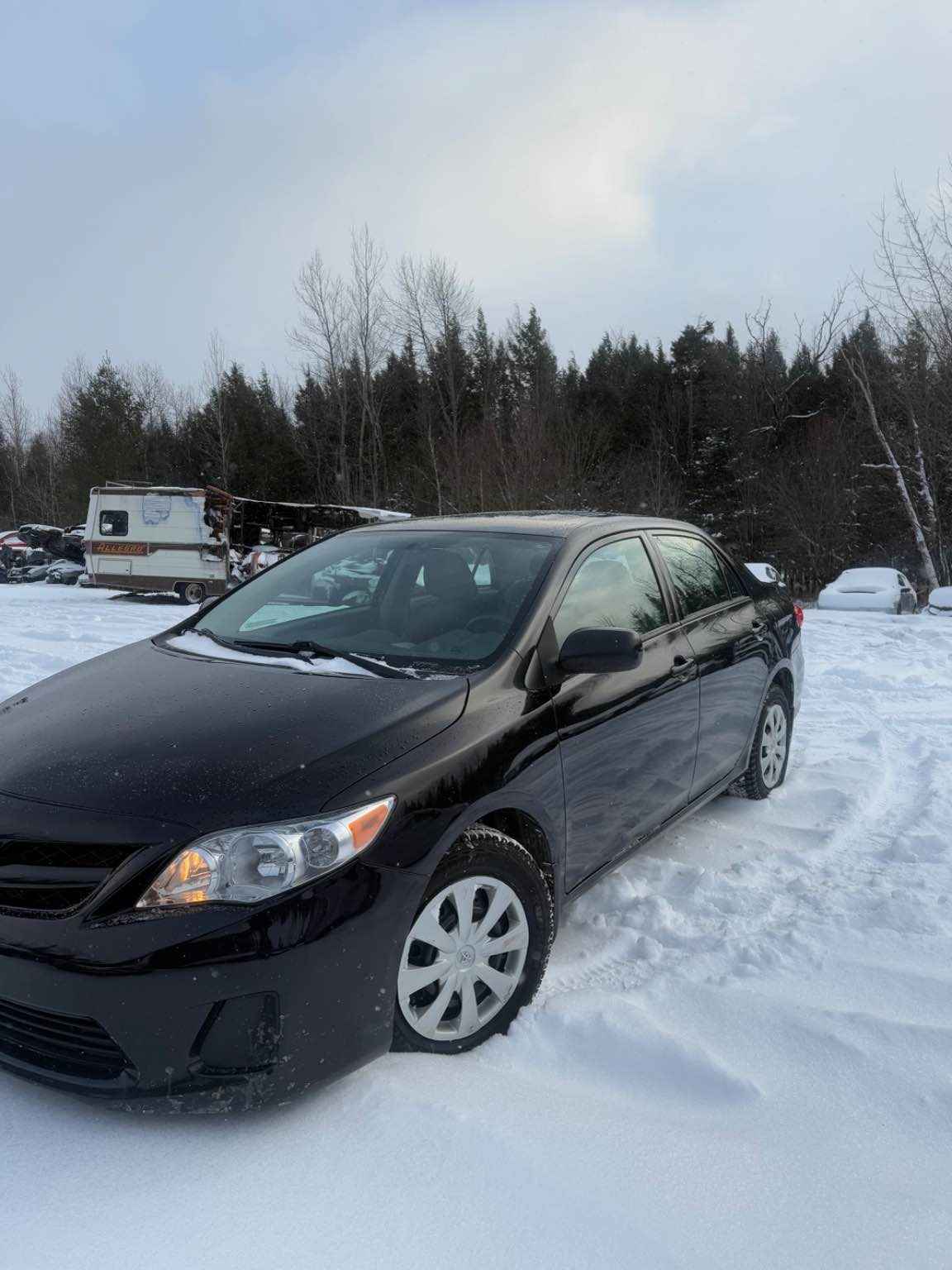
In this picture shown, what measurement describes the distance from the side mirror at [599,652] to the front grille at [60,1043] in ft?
5.38

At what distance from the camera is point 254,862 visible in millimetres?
2064

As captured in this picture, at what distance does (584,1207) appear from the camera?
1.93m

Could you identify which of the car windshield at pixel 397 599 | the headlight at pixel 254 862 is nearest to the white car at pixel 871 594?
the car windshield at pixel 397 599

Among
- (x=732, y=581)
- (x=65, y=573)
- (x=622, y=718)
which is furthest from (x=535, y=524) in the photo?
(x=65, y=573)

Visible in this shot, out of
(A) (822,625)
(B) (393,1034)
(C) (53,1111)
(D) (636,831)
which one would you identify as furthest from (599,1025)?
(A) (822,625)

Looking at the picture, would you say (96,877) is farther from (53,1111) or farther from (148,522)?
(148,522)

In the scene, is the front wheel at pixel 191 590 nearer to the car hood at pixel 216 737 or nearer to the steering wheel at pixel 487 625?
the car hood at pixel 216 737

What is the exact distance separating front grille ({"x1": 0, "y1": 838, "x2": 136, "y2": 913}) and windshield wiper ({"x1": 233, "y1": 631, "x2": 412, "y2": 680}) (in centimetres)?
99

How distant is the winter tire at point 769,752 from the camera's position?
15.0 feet

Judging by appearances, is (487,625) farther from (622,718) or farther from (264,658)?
(264,658)

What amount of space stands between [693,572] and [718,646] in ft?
1.31

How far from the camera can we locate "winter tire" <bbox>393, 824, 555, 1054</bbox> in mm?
2334

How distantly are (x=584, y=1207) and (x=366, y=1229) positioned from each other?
1.53ft

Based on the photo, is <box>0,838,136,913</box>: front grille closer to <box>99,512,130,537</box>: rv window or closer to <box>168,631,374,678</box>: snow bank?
<box>168,631,374,678</box>: snow bank
